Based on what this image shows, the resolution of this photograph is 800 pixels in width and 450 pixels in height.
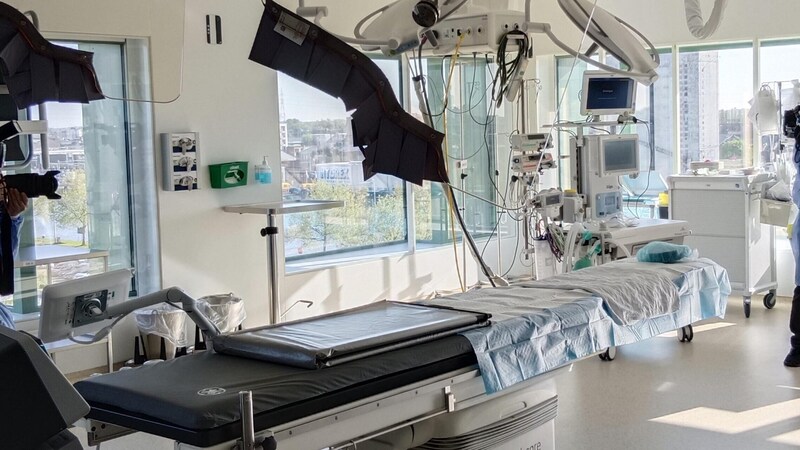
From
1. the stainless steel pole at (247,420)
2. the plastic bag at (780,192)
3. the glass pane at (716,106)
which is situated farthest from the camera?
the glass pane at (716,106)

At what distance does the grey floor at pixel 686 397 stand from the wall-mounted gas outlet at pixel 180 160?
199 centimetres

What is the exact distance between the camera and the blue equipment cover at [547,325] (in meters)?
3.11

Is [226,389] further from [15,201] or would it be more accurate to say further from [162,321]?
[162,321]

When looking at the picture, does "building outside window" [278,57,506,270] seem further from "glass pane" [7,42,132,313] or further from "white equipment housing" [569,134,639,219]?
"glass pane" [7,42,132,313]

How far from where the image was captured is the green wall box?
20.1 feet

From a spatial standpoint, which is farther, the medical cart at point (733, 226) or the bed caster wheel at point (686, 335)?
the medical cart at point (733, 226)

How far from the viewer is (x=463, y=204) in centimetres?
806

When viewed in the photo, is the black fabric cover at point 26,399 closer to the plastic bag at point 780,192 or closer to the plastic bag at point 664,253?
the plastic bag at point 664,253

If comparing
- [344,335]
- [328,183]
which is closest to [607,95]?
[328,183]

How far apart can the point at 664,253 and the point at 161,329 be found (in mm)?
3087

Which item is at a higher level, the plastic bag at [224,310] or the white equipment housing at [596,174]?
the white equipment housing at [596,174]

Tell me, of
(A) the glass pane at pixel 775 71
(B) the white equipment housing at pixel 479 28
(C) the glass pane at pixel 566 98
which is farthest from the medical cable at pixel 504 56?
(C) the glass pane at pixel 566 98

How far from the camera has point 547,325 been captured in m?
3.37

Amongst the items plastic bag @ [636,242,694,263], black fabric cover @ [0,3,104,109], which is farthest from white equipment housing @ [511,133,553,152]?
black fabric cover @ [0,3,104,109]
